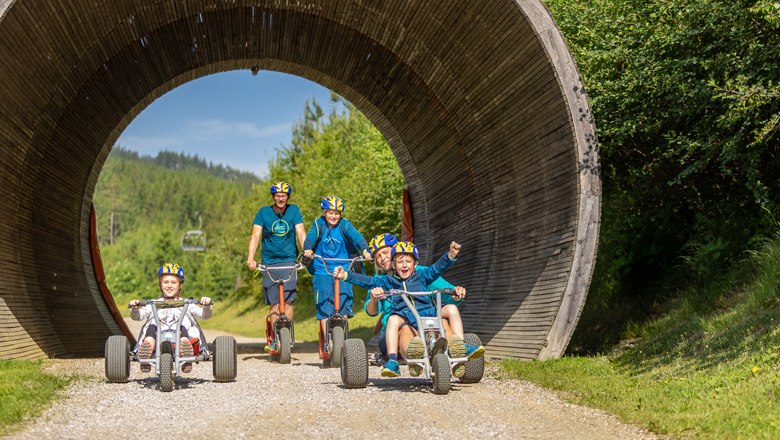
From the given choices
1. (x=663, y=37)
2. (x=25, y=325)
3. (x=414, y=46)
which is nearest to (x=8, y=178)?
(x=25, y=325)

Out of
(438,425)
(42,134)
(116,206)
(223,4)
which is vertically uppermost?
(116,206)

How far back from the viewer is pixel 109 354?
834 centimetres

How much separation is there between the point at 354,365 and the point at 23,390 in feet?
9.24

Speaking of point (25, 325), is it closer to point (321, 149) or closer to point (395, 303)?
point (395, 303)

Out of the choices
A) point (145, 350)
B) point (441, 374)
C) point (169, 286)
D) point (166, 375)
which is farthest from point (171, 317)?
point (441, 374)

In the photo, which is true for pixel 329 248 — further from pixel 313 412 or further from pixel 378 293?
pixel 313 412

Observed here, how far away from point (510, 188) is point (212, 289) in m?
52.1

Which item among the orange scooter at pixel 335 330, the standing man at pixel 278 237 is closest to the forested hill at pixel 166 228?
the standing man at pixel 278 237

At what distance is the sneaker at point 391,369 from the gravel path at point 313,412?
0.56 feet

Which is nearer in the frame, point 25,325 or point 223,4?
point 25,325

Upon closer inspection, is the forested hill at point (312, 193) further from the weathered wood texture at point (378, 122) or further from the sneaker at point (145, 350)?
the sneaker at point (145, 350)

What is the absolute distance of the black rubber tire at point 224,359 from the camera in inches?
336

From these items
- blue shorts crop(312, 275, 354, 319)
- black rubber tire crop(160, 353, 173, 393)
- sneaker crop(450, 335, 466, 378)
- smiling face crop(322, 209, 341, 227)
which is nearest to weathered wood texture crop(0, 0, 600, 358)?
blue shorts crop(312, 275, 354, 319)

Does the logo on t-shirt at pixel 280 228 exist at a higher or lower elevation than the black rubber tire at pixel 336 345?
higher
